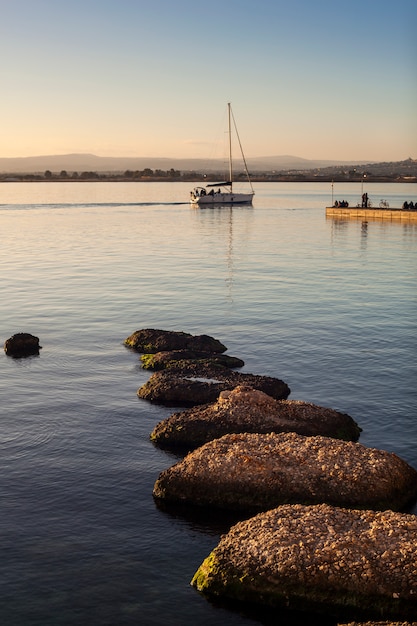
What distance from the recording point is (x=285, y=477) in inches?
743

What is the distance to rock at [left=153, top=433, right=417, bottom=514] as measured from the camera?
18.6 metres

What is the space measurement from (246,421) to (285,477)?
437cm

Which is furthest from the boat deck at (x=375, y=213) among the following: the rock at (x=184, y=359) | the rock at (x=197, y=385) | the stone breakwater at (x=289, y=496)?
the stone breakwater at (x=289, y=496)

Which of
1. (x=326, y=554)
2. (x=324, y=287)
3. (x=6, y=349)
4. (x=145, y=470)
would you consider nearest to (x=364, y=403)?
(x=145, y=470)

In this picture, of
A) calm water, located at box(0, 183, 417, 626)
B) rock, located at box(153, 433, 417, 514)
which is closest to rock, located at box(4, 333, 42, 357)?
calm water, located at box(0, 183, 417, 626)

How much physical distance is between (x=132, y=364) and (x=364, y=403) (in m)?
10.3

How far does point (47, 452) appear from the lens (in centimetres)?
2312

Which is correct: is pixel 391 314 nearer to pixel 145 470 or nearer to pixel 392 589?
pixel 145 470

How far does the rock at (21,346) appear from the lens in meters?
35.3

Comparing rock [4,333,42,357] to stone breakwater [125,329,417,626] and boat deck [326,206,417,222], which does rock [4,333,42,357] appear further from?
boat deck [326,206,417,222]

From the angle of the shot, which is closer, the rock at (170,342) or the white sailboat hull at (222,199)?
the rock at (170,342)

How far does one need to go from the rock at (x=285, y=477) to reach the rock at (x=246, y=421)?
260 cm

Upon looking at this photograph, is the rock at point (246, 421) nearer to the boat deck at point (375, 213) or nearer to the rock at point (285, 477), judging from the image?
the rock at point (285, 477)

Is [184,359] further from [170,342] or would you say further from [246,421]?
[246,421]
